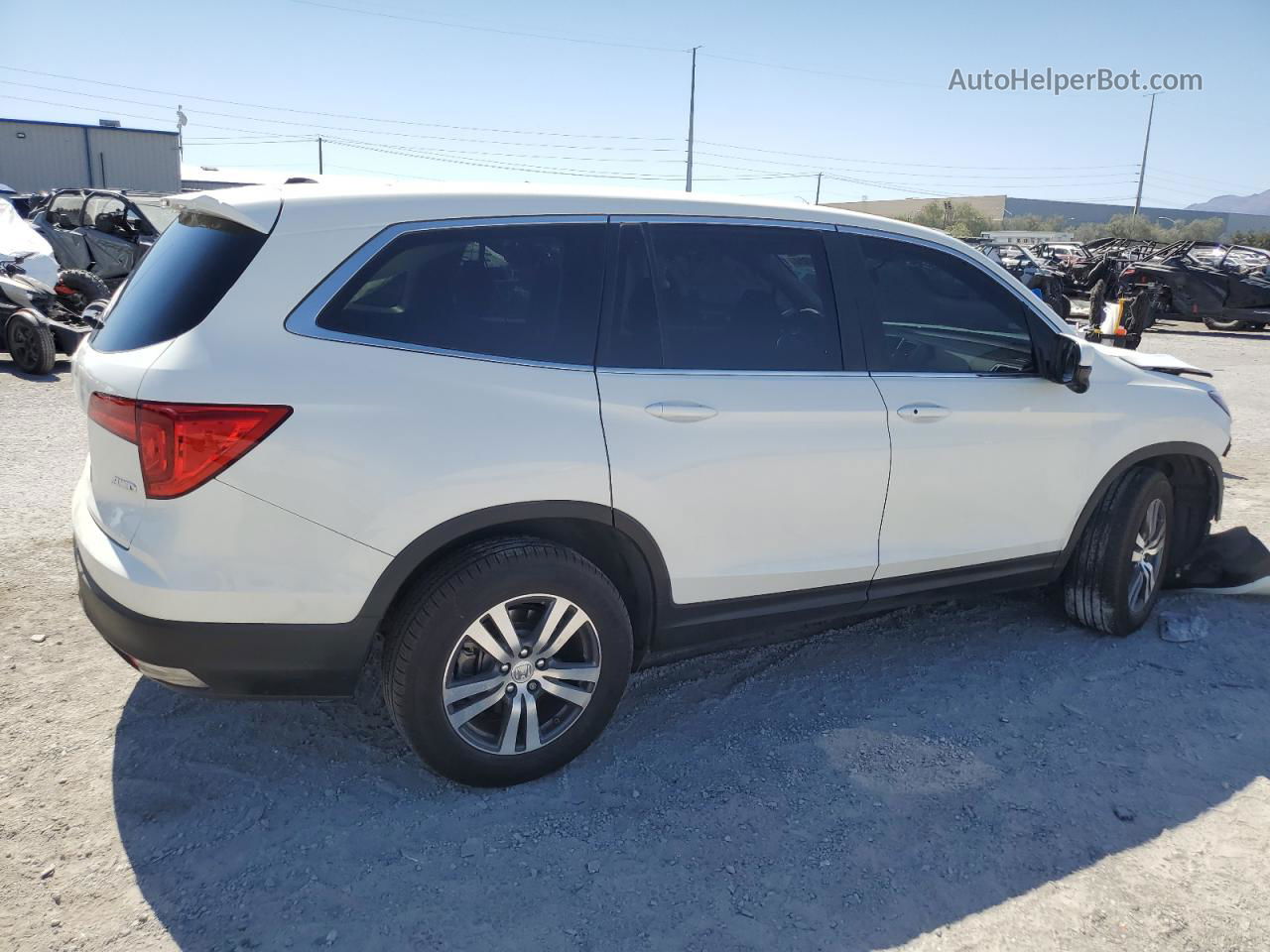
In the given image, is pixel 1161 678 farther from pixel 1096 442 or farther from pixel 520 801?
pixel 520 801

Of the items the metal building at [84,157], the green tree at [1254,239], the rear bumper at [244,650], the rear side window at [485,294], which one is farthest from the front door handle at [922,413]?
the green tree at [1254,239]

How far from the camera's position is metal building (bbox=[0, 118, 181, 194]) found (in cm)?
4188

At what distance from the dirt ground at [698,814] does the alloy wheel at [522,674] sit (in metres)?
0.22

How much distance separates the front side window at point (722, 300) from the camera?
10.5 feet

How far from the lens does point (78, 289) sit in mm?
11680

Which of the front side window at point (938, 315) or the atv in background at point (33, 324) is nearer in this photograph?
the front side window at point (938, 315)

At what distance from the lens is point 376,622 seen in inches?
111

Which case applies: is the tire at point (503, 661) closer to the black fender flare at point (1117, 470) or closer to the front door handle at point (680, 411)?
the front door handle at point (680, 411)

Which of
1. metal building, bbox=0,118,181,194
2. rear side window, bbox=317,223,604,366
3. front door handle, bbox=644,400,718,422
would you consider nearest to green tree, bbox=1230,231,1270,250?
metal building, bbox=0,118,181,194

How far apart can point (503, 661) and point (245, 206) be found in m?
1.56

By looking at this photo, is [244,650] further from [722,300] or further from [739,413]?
[722,300]

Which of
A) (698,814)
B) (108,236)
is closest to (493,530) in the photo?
(698,814)

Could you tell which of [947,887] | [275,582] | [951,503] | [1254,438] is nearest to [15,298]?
[275,582]

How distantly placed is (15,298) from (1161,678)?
11299 millimetres
